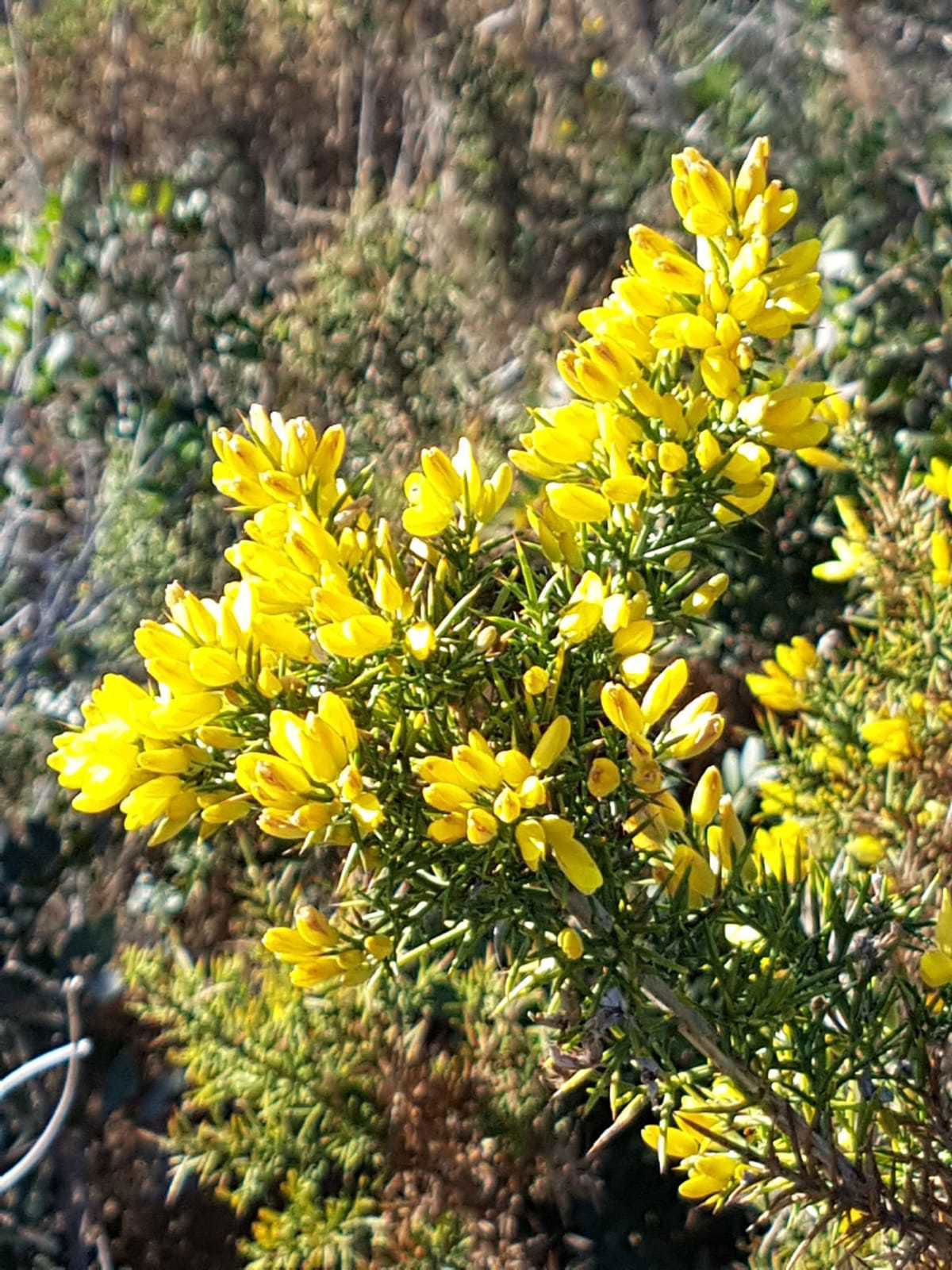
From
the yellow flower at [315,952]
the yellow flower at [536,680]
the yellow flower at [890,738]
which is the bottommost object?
the yellow flower at [890,738]

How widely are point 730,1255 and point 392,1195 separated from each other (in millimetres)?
496

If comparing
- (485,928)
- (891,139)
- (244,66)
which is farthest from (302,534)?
(244,66)

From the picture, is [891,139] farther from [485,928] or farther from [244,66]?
[485,928]

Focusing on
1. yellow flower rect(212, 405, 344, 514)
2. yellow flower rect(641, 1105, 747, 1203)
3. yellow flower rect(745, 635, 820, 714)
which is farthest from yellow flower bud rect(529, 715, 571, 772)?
yellow flower rect(745, 635, 820, 714)

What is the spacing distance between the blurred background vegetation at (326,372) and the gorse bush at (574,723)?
0.59m

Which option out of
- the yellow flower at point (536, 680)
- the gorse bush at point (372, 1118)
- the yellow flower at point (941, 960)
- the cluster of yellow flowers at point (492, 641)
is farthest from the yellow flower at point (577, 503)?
the gorse bush at point (372, 1118)

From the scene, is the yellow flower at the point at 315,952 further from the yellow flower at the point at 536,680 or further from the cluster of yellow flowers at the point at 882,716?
the cluster of yellow flowers at the point at 882,716

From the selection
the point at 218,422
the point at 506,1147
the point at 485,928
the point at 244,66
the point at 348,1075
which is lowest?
the point at 506,1147

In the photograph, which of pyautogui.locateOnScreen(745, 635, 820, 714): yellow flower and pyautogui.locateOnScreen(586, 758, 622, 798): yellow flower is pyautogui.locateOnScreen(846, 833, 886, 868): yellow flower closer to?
pyautogui.locateOnScreen(745, 635, 820, 714): yellow flower

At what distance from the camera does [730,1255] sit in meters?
1.55

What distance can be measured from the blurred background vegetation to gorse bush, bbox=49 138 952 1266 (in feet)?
1.92

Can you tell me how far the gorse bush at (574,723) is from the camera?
0.65 m

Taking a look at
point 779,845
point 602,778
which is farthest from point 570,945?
point 779,845

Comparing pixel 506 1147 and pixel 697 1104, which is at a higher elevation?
pixel 697 1104
